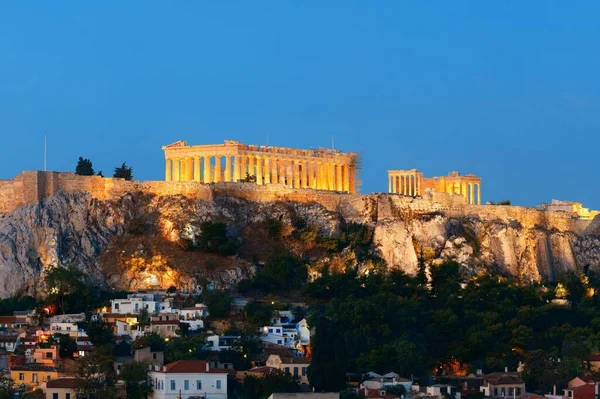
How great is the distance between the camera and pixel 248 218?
95812 millimetres

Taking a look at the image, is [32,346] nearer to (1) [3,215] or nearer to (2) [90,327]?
(2) [90,327]

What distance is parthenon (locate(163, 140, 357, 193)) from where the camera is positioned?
3937 inches

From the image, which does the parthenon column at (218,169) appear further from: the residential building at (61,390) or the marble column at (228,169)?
the residential building at (61,390)

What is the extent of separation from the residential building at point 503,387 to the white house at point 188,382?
36.8 ft

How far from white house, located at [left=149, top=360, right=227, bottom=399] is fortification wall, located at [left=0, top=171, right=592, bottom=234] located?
2075 cm

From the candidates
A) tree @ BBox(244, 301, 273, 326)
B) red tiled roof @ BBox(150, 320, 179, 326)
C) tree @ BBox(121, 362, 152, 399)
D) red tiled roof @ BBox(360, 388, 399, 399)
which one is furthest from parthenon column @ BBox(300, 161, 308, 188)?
tree @ BBox(121, 362, 152, 399)

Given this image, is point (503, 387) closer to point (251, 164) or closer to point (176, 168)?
point (251, 164)

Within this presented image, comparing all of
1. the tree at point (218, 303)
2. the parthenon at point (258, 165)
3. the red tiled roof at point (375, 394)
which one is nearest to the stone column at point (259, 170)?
the parthenon at point (258, 165)

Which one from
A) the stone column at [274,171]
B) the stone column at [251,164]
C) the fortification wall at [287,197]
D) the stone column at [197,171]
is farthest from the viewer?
the stone column at [274,171]

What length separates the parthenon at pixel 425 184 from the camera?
111 meters

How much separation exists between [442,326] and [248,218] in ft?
49.2

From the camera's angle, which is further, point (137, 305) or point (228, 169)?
point (228, 169)

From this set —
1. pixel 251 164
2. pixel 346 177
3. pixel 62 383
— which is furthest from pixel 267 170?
pixel 62 383

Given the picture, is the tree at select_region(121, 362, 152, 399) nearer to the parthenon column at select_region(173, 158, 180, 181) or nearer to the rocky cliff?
the rocky cliff
